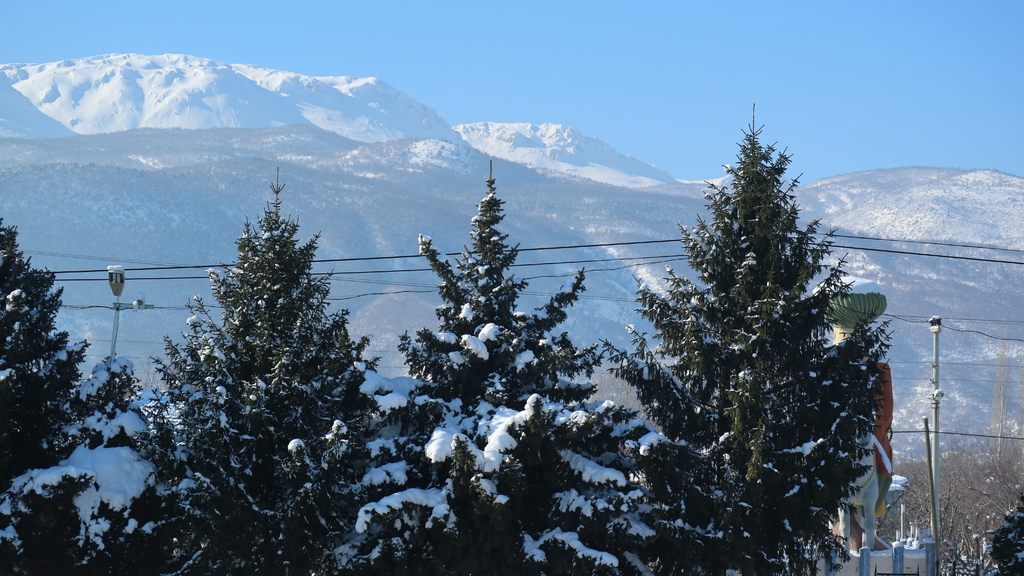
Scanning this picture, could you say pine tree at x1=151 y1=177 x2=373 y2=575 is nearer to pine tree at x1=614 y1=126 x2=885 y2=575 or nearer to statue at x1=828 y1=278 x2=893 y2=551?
pine tree at x1=614 y1=126 x2=885 y2=575

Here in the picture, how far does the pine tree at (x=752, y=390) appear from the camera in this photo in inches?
667

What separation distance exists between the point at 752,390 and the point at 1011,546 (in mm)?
7377

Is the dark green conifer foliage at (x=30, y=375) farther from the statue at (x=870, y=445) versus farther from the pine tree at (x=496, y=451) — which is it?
the statue at (x=870, y=445)

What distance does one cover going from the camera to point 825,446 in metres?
16.9

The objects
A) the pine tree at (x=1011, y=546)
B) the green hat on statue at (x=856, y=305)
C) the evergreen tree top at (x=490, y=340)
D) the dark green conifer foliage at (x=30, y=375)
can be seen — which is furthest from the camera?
the green hat on statue at (x=856, y=305)

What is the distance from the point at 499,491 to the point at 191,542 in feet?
15.6

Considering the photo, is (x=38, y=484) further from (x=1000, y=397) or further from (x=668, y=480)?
(x=1000, y=397)

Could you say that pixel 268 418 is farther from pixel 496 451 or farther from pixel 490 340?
pixel 490 340

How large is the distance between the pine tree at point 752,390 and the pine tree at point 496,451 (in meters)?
A: 0.87

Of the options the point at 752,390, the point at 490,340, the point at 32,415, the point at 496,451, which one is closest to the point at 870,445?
the point at 752,390

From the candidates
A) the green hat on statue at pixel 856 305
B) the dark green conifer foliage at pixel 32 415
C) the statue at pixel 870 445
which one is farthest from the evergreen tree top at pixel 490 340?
the dark green conifer foliage at pixel 32 415

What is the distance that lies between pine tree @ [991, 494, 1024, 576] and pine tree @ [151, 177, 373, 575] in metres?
12.2

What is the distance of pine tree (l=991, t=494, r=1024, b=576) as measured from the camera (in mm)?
20188

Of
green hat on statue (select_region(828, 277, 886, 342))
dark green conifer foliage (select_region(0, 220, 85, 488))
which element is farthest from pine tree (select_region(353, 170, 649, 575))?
green hat on statue (select_region(828, 277, 886, 342))
